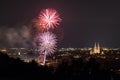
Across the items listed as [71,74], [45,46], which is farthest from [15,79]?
[45,46]

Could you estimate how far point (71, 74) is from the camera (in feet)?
140

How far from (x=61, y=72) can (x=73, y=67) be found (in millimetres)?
4356

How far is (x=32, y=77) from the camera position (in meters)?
34.7

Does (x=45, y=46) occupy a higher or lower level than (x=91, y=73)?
higher

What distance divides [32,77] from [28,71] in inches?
158

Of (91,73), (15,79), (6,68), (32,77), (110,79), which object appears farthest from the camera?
(91,73)

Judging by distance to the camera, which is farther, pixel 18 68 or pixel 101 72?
pixel 101 72

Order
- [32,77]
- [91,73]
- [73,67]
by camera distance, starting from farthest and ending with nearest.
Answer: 1. [73,67]
2. [91,73]
3. [32,77]

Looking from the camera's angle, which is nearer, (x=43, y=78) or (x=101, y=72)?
(x=43, y=78)

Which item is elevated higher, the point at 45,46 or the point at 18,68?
the point at 45,46

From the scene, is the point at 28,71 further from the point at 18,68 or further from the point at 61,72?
the point at 61,72

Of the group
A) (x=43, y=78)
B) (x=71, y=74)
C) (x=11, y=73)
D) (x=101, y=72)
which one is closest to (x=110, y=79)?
(x=101, y=72)

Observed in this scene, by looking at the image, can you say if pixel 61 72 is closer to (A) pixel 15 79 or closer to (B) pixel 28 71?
(B) pixel 28 71

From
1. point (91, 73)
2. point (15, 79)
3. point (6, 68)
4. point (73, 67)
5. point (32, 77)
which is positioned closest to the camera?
point (15, 79)
